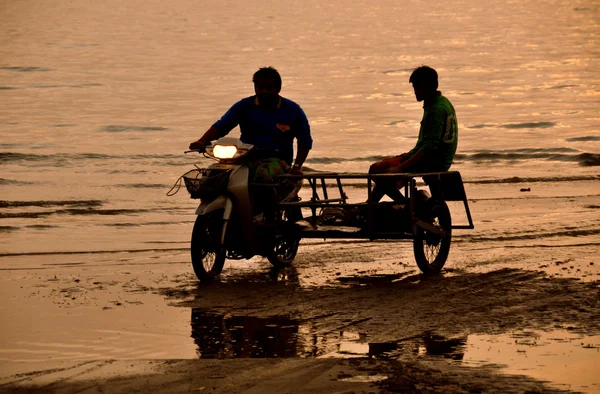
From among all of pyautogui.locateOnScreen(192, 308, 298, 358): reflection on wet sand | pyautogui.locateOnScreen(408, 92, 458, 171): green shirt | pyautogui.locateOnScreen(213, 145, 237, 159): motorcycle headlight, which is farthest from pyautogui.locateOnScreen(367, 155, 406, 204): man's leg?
pyautogui.locateOnScreen(192, 308, 298, 358): reflection on wet sand

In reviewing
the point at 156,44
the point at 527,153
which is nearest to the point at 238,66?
the point at 156,44

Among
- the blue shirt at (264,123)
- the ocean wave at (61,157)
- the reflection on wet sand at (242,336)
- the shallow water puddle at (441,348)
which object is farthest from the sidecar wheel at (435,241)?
the ocean wave at (61,157)

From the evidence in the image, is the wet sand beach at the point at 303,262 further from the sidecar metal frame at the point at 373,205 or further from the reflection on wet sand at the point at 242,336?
the sidecar metal frame at the point at 373,205

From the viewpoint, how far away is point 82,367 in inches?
271

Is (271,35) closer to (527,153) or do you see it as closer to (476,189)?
(527,153)

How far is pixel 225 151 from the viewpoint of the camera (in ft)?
32.3

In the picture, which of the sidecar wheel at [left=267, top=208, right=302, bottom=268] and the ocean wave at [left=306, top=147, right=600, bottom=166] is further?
the ocean wave at [left=306, top=147, right=600, bottom=166]

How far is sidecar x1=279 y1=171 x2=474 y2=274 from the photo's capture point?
983cm

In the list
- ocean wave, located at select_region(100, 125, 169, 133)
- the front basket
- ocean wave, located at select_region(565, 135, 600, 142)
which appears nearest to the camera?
the front basket

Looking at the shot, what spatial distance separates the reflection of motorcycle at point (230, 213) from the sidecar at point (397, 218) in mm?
152

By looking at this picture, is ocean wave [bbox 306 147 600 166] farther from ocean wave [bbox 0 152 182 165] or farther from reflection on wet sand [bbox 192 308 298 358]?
reflection on wet sand [bbox 192 308 298 358]

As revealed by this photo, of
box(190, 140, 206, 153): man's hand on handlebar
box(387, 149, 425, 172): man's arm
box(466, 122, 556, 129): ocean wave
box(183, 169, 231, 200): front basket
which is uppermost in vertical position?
box(190, 140, 206, 153): man's hand on handlebar

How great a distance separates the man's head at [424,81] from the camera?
10.1 meters

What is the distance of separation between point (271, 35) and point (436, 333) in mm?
63063
